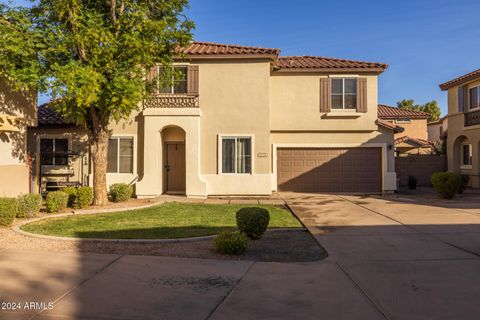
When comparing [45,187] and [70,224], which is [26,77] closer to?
[70,224]

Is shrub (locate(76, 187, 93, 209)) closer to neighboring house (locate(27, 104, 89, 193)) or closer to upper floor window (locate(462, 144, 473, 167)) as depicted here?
neighboring house (locate(27, 104, 89, 193))

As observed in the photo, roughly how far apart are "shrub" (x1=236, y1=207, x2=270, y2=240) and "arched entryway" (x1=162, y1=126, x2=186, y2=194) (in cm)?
1039

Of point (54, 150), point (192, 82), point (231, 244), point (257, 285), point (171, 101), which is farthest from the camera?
point (54, 150)

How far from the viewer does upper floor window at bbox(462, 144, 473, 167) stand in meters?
24.5

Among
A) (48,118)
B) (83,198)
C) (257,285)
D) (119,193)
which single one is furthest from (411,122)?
(257,285)

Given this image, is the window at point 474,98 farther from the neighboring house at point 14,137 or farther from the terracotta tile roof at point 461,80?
the neighboring house at point 14,137

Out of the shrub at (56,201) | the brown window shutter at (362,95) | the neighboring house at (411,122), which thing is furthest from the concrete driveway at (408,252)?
the neighboring house at (411,122)

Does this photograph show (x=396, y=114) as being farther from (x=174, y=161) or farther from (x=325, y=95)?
(x=174, y=161)

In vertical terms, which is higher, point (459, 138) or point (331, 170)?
point (459, 138)

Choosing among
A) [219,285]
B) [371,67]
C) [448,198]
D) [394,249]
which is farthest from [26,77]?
[448,198]

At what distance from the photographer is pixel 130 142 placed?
18328mm

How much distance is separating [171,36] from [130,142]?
598 cm

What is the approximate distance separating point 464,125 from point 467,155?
2244 mm

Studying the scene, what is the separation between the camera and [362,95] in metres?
19.8
